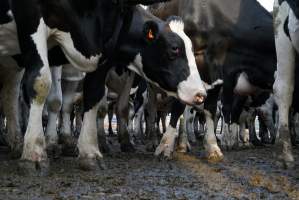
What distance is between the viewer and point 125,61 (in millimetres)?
6465

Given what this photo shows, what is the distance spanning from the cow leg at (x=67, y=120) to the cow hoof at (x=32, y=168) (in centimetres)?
214

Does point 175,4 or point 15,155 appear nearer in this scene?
point 15,155

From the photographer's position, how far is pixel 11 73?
7.03 meters

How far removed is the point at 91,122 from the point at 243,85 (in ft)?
14.3

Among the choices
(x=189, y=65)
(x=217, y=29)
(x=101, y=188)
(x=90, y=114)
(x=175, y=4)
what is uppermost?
(x=175, y=4)

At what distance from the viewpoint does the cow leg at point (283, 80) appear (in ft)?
19.5

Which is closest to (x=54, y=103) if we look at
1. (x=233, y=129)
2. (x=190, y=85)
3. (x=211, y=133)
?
(x=190, y=85)

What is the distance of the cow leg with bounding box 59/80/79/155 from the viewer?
704cm

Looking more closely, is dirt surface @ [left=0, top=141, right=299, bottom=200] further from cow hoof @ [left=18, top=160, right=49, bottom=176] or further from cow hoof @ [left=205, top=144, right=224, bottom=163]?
cow hoof @ [left=205, top=144, right=224, bottom=163]

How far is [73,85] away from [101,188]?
12.5 feet

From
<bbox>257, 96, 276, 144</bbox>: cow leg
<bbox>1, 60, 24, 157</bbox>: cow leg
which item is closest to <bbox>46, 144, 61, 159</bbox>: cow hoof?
<bbox>1, 60, 24, 157</bbox>: cow leg

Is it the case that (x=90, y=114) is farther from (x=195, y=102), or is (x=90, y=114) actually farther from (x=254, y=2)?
(x=254, y=2)

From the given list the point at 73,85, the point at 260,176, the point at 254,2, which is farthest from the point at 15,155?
the point at 254,2

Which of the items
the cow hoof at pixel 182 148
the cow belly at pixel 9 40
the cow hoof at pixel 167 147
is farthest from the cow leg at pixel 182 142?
the cow belly at pixel 9 40
